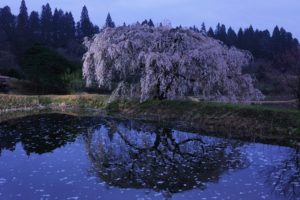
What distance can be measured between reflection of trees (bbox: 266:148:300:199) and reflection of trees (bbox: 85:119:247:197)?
4.13 feet

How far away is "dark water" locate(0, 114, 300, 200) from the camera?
11.7 metres

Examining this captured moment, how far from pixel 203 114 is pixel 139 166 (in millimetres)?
11224

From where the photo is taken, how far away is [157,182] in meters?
12.7

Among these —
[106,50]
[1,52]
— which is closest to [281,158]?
[106,50]

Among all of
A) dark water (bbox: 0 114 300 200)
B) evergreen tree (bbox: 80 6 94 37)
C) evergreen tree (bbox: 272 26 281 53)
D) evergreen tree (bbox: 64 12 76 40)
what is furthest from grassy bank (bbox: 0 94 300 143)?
evergreen tree (bbox: 80 6 94 37)

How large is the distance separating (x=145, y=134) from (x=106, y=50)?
864cm

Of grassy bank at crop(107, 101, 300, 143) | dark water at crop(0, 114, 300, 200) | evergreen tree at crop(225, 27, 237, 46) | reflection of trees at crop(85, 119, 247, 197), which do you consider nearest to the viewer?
dark water at crop(0, 114, 300, 200)

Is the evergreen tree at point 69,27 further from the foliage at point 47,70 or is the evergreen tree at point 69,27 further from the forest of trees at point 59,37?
the foliage at point 47,70

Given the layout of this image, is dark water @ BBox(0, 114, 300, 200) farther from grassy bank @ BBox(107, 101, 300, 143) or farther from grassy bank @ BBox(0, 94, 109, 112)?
grassy bank @ BBox(0, 94, 109, 112)

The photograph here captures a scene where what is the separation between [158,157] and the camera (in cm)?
1608

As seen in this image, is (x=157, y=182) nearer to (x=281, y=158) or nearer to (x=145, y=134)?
(x=281, y=158)

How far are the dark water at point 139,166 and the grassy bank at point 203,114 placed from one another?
218cm

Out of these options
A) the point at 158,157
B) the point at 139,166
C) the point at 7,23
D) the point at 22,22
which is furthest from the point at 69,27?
the point at 139,166

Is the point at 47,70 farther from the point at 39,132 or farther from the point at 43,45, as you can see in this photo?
the point at 39,132
